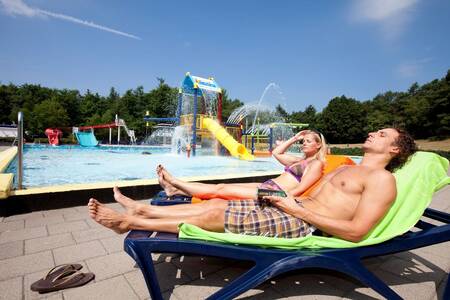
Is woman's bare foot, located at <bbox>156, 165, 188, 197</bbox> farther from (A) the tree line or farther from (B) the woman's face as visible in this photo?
(A) the tree line

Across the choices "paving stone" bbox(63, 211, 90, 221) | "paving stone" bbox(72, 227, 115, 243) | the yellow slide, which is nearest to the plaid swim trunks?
"paving stone" bbox(72, 227, 115, 243)

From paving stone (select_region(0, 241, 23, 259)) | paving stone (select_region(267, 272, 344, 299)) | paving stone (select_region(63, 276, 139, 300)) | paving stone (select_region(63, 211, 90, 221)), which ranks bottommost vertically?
paving stone (select_region(267, 272, 344, 299))

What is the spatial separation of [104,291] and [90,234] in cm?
123

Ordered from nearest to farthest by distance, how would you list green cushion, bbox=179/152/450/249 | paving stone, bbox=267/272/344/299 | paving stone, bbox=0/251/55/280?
green cushion, bbox=179/152/450/249, paving stone, bbox=267/272/344/299, paving stone, bbox=0/251/55/280

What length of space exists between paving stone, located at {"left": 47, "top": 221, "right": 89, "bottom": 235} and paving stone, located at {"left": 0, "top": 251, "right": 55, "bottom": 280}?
0.59 metres

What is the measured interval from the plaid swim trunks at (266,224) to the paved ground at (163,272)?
49 centimetres

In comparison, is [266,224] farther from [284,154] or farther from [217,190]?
[284,154]

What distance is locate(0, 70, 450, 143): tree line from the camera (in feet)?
121

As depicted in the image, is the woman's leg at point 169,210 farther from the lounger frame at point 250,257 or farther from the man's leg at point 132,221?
the lounger frame at point 250,257

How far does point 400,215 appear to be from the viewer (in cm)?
200

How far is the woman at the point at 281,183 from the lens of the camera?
286 cm

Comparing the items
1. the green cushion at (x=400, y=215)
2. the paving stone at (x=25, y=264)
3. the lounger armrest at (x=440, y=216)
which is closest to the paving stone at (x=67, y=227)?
the paving stone at (x=25, y=264)

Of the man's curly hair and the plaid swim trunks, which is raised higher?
the man's curly hair

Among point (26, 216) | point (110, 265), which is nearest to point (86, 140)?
point (26, 216)
